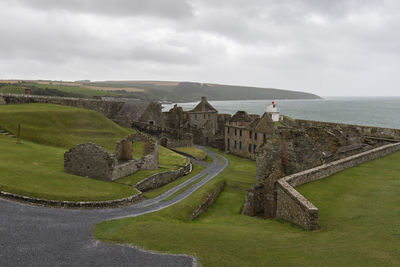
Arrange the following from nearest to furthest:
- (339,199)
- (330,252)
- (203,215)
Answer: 1. (330,252)
2. (339,199)
3. (203,215)

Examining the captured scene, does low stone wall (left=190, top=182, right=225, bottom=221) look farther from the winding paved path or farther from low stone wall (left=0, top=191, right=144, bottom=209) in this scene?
the winding paved path

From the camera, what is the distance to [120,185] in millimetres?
25797

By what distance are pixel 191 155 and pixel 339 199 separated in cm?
3542

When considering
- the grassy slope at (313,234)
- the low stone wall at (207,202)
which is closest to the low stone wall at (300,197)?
the grassy slope at (313,234)

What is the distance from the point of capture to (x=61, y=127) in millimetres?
45000

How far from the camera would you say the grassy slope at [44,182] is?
1889cm

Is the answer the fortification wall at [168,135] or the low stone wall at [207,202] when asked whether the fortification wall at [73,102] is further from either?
the low stone wall at [207,202]

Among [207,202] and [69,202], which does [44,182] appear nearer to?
[69,202]

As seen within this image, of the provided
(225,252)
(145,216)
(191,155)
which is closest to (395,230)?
(225,252)

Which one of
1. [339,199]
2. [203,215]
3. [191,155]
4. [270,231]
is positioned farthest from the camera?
[191,155]

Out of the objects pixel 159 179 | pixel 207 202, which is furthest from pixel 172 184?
pixel 207 202

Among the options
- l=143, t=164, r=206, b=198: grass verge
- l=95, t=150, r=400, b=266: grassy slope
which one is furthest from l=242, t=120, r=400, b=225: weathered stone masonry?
l=143, t=164, r=206, b=198: grass verge

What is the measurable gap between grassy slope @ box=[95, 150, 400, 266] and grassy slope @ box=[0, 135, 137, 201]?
5036 mm

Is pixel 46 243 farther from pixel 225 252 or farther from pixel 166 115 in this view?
pixel 166 115
